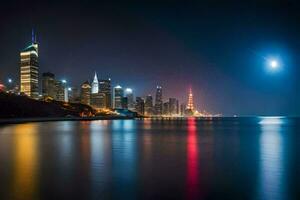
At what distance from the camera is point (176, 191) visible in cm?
1152

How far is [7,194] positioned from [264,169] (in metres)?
11.4

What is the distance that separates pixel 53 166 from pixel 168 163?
19.2 feet

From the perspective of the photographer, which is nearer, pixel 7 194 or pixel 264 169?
pixel 7 194

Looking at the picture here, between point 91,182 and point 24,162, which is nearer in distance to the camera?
point 91,182

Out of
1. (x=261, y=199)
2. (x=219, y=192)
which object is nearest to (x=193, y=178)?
(x=219, y=192)

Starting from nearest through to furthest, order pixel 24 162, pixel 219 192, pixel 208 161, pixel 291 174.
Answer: pixel 219 192 → pixel 291 174 → pixel 24 162 → pixel 208 161

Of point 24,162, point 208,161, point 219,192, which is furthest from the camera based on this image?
point 208,161

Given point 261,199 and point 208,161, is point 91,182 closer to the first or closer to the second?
point 261,199

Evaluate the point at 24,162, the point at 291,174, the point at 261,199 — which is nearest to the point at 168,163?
the point at 291,174

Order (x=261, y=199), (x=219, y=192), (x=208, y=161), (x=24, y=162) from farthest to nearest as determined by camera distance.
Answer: (x=208, y=161) < (x=24, y=162) < (x=219, y=192) < (x=261, y=199)

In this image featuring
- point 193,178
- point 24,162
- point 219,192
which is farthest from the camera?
point 24,162

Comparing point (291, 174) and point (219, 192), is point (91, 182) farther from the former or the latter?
point (291, 174)

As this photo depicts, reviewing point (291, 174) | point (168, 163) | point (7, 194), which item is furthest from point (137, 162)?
point (7, 194)

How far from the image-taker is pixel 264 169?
666 inches
